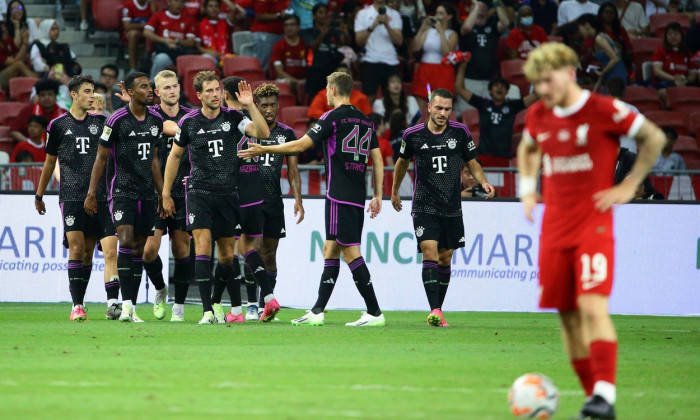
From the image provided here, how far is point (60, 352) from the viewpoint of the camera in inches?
365

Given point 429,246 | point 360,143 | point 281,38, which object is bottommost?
point 429,246

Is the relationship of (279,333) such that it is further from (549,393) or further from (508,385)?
(549,393)

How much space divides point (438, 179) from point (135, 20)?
11.1 metres

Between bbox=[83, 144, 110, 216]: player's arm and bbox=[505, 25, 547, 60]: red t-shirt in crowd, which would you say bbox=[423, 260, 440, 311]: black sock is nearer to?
bbox=[83, 144, 110, 216]: player's arm

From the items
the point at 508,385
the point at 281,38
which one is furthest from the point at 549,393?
the point at 281,38

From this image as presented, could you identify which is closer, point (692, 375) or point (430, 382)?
point (430, 382)

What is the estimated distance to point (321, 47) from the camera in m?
20.7

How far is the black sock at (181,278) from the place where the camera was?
12.9 m

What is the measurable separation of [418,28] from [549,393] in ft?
54.2

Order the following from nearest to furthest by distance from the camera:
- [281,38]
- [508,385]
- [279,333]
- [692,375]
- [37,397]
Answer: [37,397] → [508,385] → [692,375] → [279,333] → [281,38]

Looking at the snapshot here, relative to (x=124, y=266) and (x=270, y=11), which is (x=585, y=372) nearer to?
(x=124, y=266)

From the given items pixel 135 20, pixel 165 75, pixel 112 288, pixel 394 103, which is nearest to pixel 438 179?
pixel 165 75

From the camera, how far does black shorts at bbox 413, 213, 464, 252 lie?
42.4ft

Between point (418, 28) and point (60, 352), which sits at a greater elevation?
point (418, 28)
